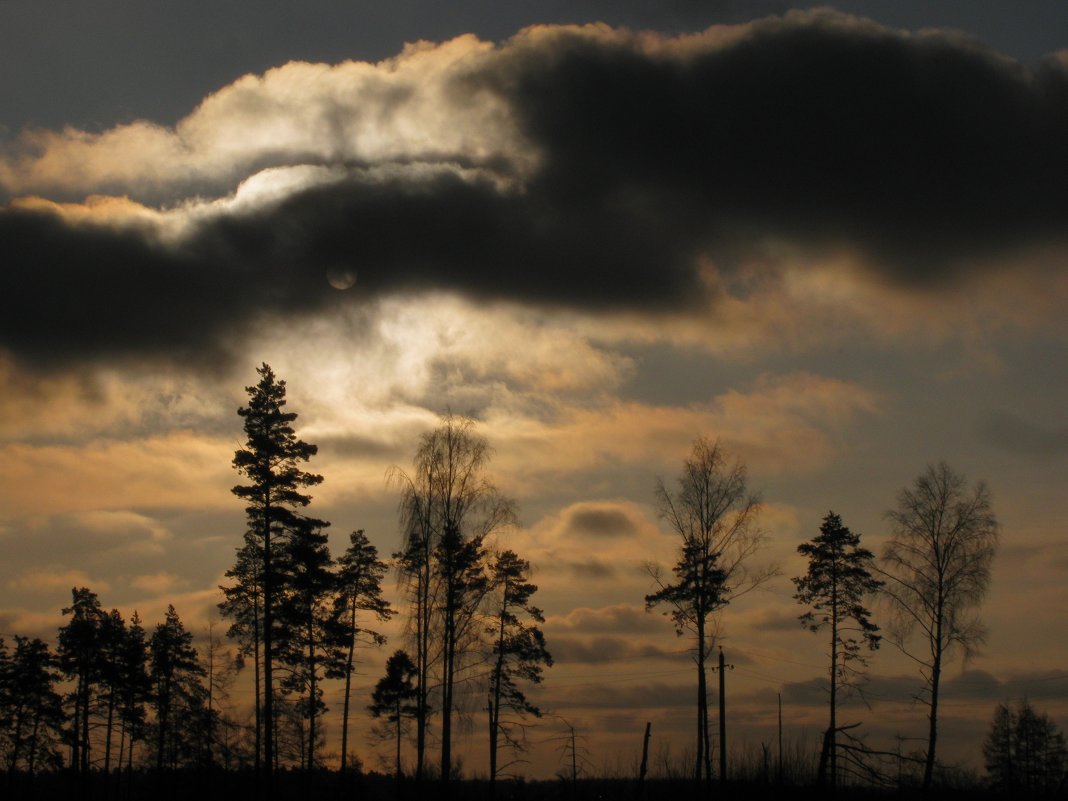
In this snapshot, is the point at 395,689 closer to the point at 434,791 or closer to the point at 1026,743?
the point at 434,791

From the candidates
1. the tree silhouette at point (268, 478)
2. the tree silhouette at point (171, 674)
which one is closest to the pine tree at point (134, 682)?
the tree silhouette at point (171, 674)

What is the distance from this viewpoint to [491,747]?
146 feet

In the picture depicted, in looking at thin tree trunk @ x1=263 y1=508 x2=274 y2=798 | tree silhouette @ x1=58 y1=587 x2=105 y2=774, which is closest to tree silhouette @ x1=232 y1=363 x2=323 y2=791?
thin tree trunk @ x1=263 y1=508 x2=274 y2=798

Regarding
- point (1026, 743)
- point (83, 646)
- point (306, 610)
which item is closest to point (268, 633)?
point (306, 610)

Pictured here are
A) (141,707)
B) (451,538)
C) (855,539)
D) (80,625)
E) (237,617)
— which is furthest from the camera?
(141,707)

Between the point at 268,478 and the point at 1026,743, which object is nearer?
A: the point at 268,478

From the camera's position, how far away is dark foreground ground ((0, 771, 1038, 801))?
40.5 m

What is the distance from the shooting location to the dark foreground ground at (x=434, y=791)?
4050 centimetres

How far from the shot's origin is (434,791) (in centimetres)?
5659

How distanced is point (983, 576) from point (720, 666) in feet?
44.8

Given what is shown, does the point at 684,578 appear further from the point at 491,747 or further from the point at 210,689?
the point at 210,689

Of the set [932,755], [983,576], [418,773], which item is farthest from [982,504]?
[418,773]

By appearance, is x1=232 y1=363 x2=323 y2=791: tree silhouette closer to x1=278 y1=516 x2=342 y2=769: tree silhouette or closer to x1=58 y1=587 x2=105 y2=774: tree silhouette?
x1=278 y1=516 x2=342 y2=769: tree silhouette

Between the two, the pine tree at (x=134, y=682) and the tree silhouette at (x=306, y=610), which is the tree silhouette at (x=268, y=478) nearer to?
the tree silhouette at (x=306, y=610)
